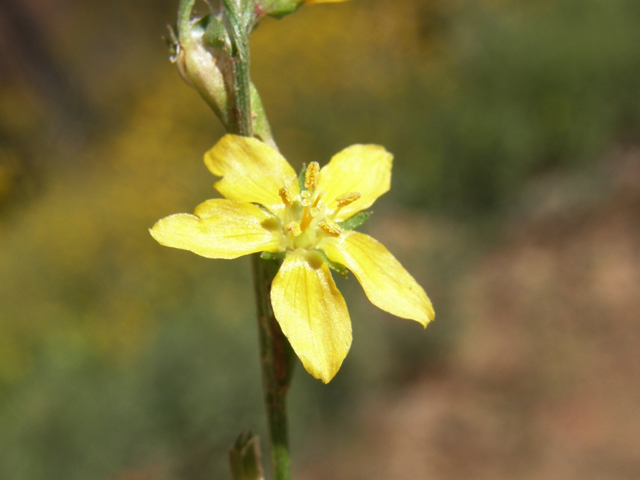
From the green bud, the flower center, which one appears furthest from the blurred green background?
the green bud

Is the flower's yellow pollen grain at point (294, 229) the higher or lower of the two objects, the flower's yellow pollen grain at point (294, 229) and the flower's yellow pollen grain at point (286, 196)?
the lower

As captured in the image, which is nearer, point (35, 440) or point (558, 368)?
point (35, 440)

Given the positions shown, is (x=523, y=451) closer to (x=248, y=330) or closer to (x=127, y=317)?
(x=248, y=330)

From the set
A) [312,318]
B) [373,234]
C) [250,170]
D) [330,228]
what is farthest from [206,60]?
[373,234]

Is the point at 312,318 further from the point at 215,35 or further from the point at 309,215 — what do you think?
the point at 215,35

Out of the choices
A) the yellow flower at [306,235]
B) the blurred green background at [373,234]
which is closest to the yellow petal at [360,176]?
the yellow flower at [306,235]

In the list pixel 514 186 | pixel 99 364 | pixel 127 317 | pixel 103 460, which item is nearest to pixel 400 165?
pixel 514 186

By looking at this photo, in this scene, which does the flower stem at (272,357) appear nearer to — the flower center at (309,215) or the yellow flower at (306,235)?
the yellow flower at (306,235)
